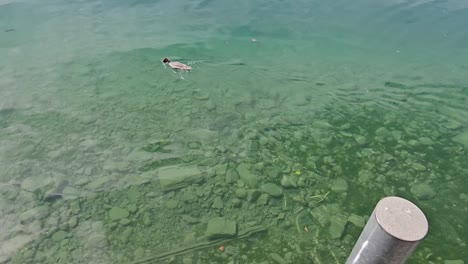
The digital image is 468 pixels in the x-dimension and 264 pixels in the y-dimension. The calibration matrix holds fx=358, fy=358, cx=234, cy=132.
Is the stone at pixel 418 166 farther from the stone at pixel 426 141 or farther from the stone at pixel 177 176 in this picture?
the stone at pixel 177 176

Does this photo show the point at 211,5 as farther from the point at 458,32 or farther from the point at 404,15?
the point at 458,32

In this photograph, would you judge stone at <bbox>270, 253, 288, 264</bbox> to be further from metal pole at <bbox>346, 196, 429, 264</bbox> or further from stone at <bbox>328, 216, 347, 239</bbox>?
metal pole at <bbox>346, 196, 429, 264</bbox>

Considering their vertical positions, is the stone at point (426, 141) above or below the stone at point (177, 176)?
above

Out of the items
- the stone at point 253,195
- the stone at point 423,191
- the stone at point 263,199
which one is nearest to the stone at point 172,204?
the stone at point 253,195

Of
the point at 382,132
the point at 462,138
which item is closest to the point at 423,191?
the point at 382,132

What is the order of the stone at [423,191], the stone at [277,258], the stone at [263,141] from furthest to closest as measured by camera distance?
the stone at [263,141] < the stone at [423,191] < the stone at [277,258]

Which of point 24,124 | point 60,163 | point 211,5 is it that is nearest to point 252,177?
point 60,163

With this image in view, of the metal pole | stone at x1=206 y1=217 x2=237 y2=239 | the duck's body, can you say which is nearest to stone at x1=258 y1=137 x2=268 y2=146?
stone at x1=206 y1=217 x2=237 y2=239
